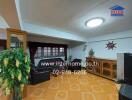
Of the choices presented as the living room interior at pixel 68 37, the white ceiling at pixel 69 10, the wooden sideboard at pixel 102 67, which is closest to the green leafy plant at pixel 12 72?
the living room interior at pixel 68 37

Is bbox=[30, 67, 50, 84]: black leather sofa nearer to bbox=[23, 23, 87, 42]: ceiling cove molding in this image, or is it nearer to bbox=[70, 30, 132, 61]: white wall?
bbox=[23, 23, 87, 42]: ceiling cove molding

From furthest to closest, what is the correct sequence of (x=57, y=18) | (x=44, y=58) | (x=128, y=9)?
(x=44, y=58)
(x=57, y=18)
(x=128, y=9)

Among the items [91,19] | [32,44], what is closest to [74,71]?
[32,44]

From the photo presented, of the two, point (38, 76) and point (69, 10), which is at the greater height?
point (69, 10)

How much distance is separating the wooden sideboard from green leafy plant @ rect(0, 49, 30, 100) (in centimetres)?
380

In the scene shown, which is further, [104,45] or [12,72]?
[104,45]

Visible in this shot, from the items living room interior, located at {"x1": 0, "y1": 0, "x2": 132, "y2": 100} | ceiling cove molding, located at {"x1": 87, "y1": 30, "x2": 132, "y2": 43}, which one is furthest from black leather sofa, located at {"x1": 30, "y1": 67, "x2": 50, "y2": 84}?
ceiling cove molding, located at {"x1": 87, "y1": 30, "x2": 132, "y2": 43}

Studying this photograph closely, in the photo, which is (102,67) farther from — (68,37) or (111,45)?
(68,37)

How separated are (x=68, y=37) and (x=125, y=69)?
3087 mm

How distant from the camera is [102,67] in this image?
473 cm

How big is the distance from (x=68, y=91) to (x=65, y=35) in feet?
8.10

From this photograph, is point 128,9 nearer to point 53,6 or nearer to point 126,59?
point 126,59

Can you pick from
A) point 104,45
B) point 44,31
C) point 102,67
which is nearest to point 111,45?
point 104,45

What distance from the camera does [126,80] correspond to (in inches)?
83.6
